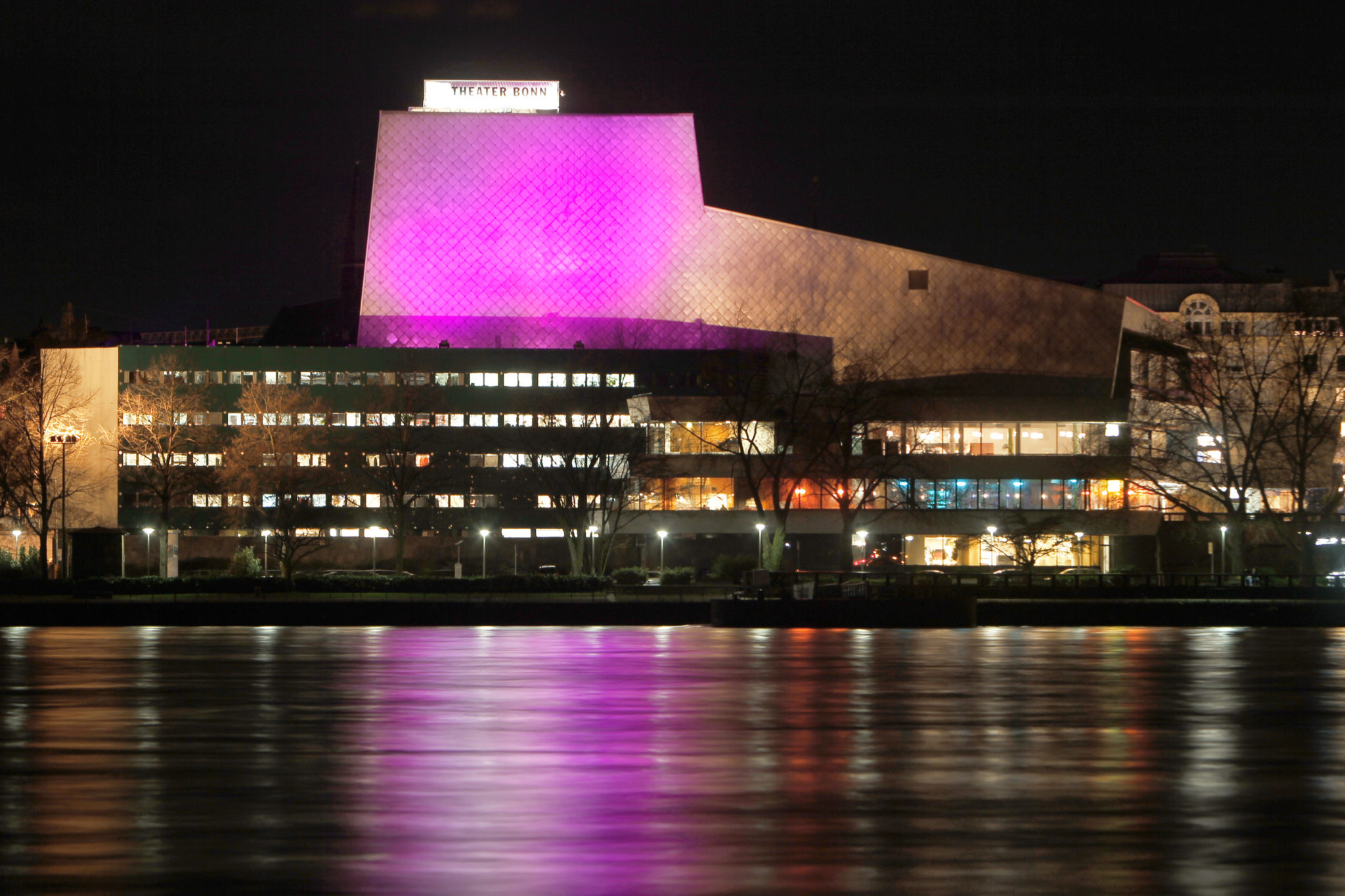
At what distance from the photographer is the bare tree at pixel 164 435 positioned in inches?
2704

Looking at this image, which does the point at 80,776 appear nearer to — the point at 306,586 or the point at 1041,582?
the point at 306,586

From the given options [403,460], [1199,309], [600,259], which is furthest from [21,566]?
[1199,309]

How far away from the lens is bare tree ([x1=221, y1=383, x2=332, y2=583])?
2653 inches

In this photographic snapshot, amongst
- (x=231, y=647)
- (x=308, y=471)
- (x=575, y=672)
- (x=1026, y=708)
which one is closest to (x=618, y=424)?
(x=308, y=471)

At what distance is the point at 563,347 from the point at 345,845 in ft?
270

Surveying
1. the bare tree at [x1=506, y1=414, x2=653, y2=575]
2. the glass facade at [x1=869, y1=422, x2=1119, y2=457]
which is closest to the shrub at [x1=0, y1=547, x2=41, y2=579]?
the bare tree at [x1=506, y1=414, x2=653, y2=575]

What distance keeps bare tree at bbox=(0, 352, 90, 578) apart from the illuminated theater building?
6256 millimetres

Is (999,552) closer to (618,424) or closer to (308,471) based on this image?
(618,424)

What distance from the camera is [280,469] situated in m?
68.5

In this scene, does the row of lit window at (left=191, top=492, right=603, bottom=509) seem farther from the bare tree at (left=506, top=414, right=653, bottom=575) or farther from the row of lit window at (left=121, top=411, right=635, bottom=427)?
the row of lit window at (left=121, top=411, right=635, bottom=427)

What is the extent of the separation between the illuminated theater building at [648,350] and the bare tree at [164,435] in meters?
0.95

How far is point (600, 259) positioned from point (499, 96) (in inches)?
487

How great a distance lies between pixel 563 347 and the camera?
3642 inches

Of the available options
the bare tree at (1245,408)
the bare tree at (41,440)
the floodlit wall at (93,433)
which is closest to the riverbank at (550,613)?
the bare tree at (1245,408)
